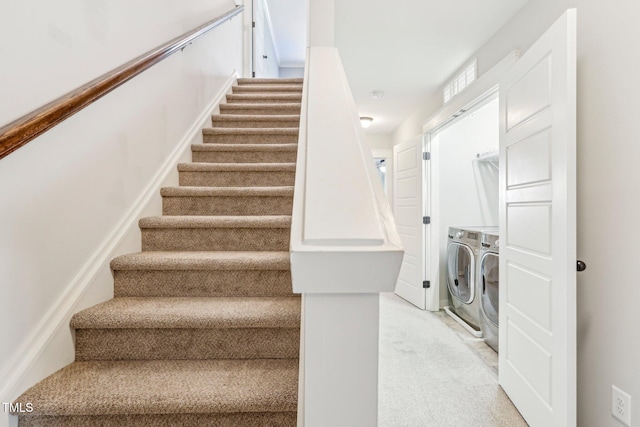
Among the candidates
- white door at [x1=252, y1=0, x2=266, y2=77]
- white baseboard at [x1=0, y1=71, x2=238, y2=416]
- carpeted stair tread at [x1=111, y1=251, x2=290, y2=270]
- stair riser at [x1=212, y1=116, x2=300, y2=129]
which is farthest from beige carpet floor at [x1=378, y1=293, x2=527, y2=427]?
white door at [x1=252, y1=0, x2=266, y2=77]

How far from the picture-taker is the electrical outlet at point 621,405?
133 cm

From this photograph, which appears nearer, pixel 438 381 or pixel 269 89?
pixel 438 381

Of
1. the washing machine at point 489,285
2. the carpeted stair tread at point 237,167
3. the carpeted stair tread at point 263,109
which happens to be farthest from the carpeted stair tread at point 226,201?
the washing machine at point 489,285

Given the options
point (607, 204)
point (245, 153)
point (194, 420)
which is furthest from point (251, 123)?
point (607, 204)

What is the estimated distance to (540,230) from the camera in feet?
5.30

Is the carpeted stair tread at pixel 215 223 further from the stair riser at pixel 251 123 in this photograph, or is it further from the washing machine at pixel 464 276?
the washing machine at pixel 464 276

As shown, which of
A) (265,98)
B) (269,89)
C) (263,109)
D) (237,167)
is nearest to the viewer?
(237,167)

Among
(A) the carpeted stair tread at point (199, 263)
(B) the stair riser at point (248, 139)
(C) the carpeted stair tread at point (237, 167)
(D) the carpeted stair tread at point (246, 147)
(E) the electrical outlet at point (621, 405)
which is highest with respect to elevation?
(B) the stair riser at point (248, 139)

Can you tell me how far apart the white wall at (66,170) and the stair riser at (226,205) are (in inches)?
4.3

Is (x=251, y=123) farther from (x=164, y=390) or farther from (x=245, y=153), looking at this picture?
(x=164, y=390)

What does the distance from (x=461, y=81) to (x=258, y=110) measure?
70.7 inches

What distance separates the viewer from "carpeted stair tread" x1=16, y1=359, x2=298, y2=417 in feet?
3.12

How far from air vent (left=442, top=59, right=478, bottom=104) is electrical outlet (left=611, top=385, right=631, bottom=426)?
2305 mm

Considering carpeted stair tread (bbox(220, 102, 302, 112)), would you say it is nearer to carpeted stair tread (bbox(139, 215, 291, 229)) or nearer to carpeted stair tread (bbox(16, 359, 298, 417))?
carpeted stair tread (bbox(139, 215, 291, 229))
